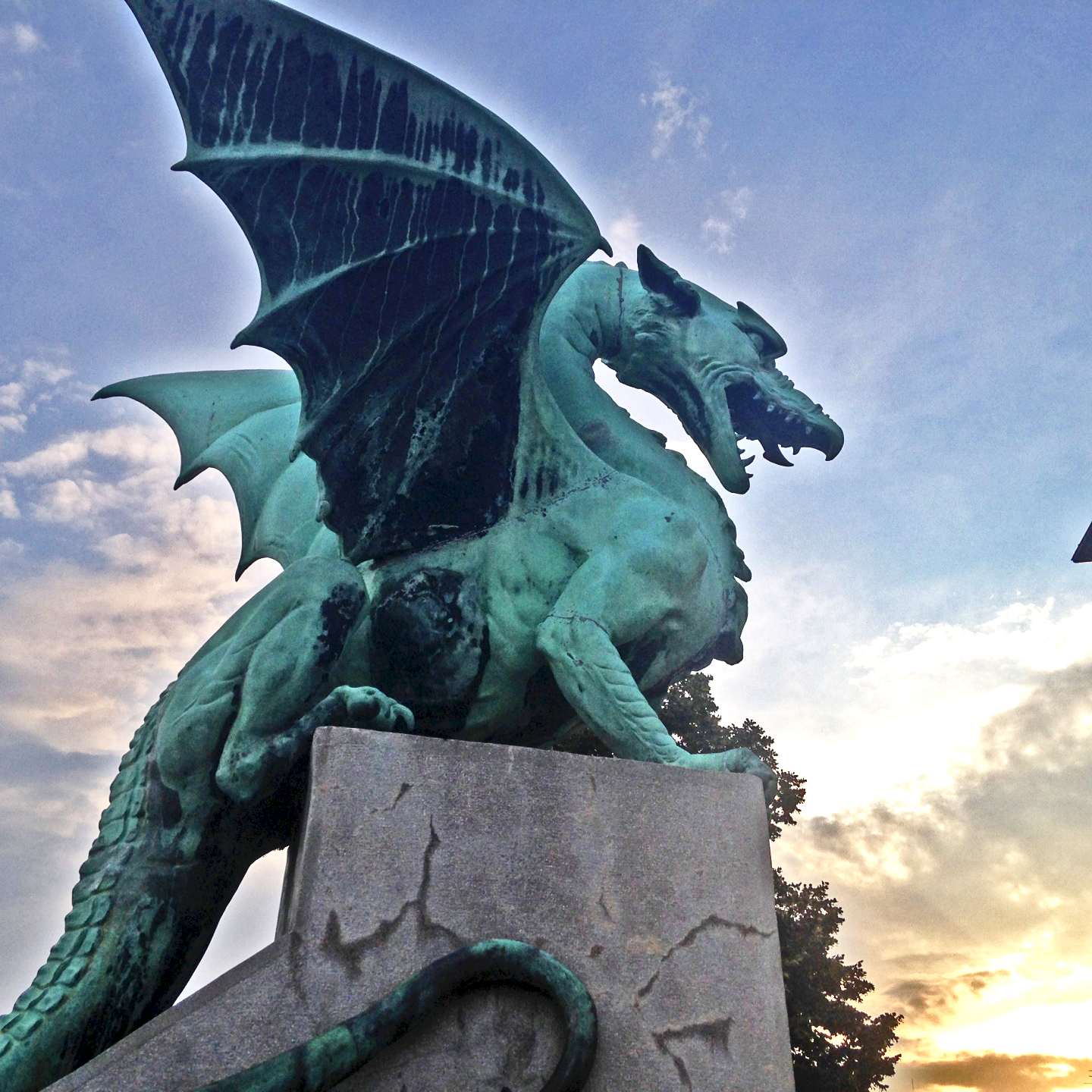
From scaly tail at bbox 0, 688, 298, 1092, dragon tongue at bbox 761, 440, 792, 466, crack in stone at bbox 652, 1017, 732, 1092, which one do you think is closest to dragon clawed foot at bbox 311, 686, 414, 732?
scaly tail at bbox 0, 688, 298, 1092

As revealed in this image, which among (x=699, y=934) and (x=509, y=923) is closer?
(x=509, y=923)

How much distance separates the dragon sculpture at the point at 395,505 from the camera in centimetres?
324

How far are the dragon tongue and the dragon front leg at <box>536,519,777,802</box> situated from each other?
2.80 feet

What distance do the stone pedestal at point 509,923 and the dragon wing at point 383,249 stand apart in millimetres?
1163

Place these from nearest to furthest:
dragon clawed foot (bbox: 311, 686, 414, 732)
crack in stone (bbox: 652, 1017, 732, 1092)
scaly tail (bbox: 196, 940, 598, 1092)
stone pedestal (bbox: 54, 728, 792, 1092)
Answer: scaly tail (bbox: 196, 940, 598, 1092)
stone pedestal (bbox: 54, 728, 792, 1092)
crack in stone (bbox: 652, 1017, 732, 1092)
dragon clawed foot (bbox: 311, 686, 414, 732)

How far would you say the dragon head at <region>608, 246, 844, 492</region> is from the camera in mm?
4348

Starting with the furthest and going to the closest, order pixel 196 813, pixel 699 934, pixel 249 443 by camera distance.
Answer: pixel 249 443 < pixel 196 813 < pixel 699 934

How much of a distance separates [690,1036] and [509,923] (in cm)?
53

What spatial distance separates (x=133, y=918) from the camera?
10.3 ft

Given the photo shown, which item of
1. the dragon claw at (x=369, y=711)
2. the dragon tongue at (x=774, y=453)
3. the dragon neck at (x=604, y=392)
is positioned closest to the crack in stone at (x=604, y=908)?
the dragon claw at (x=369, y=711)

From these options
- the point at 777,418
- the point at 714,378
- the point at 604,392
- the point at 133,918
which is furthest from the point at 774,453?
the point at 133,918

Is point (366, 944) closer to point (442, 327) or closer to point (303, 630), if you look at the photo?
point (303, 630)

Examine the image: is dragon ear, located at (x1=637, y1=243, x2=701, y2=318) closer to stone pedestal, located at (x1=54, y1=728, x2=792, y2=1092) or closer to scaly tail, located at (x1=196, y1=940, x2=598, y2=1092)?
stone pedestal, located at (x1=54, y1=728, x2=792, y2=1092)

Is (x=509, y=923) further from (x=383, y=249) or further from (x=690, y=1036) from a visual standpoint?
(x=383, y=249)
